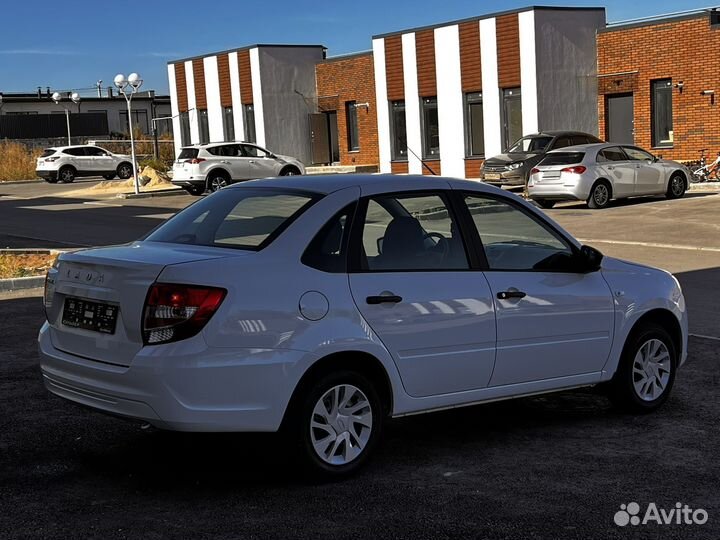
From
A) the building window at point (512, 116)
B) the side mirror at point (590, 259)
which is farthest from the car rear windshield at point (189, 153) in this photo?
the side mirror at point (590, 259)

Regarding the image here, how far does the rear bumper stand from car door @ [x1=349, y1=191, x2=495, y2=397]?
0.64m

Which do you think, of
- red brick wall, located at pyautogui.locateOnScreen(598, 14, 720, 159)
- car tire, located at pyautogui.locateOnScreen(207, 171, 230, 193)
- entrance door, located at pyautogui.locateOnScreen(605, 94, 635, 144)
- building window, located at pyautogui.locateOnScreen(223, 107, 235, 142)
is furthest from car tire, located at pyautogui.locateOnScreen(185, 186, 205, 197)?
red brick wall, located at pyautogui.locateOnScreen(598, 14, 720, 159)

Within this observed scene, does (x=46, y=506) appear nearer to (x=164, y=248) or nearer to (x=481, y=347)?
(x=164, y=248)

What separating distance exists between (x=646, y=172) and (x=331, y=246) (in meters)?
21.1

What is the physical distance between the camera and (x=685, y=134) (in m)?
31.2

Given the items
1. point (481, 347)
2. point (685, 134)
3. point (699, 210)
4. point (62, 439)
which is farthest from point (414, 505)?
point (685, 134)

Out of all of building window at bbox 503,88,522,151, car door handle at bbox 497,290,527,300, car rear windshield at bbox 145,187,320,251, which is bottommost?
car door handle at bbox 497,290,527,300

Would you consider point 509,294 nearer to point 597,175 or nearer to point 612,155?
point 597,175

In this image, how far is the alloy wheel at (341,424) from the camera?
5629mm

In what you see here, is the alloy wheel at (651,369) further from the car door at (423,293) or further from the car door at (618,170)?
the car door at (618,170)

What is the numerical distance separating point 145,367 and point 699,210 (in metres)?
19.6

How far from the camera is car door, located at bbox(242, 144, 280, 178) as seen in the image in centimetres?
3509

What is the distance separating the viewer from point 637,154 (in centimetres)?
2609

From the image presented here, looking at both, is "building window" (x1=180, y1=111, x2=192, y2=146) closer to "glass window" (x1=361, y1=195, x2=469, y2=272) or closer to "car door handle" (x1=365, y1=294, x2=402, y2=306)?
"glass window" (x1=361, y1=195, x2=469, y2=272)
